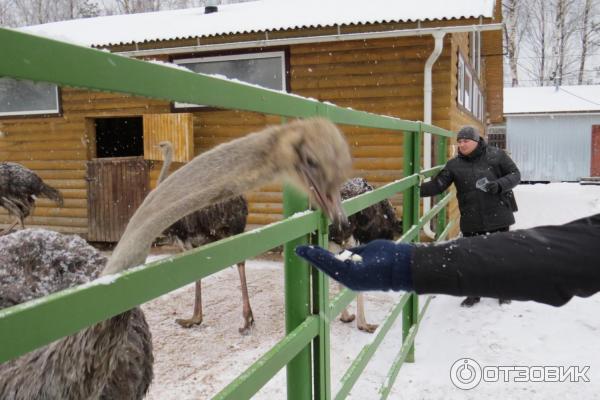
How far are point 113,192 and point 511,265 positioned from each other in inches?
298

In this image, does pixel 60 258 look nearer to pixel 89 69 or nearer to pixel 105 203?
pixel 89 69

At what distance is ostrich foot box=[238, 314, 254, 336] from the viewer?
4516 mm

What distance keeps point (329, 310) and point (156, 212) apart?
2.89ft

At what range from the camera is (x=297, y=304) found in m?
1.73

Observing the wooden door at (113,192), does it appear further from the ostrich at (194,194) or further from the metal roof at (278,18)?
the ostrich at (194,194)

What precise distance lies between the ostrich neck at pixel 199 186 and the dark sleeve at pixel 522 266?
0.40 metres

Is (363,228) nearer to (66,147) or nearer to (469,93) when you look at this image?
(66,147)

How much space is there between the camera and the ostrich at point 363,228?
4629 millimetres

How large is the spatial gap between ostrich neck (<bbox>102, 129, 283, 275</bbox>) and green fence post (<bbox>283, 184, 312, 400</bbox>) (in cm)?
41

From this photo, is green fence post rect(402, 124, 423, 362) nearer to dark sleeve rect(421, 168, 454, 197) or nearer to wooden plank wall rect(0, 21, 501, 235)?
dark sleeve rect(421, 168, 454, 197)

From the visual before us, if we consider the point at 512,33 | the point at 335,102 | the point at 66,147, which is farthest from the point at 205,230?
the point at 512,33

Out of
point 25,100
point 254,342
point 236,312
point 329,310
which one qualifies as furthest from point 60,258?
point 25,100

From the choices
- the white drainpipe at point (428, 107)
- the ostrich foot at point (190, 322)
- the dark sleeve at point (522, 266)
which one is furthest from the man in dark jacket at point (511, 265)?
the white drainpipe at point (428, 107)

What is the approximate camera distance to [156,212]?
121 centimetres
